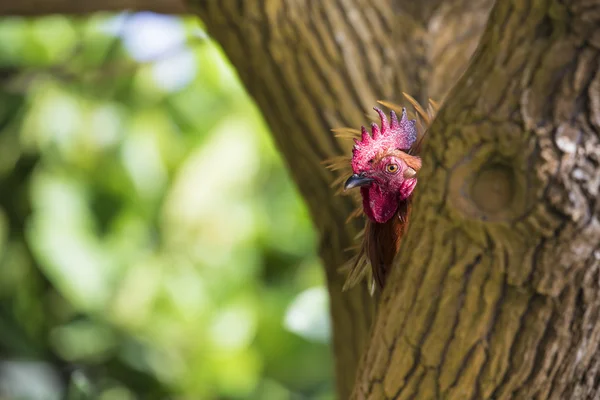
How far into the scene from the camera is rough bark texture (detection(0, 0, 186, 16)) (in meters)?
2.36

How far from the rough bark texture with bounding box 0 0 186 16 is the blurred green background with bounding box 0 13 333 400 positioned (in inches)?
46.3

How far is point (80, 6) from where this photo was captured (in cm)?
239

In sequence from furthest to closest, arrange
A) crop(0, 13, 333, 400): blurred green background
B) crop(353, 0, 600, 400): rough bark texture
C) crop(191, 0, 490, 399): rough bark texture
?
crop(0, 13, 333, 400): blurred green background < crop(191, 0, 490, 399): rough bark texture < crop(353, 0, 600, 400): rough bark texture

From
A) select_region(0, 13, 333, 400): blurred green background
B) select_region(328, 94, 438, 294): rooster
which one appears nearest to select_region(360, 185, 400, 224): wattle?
select_region(328, 94, 438, 294): rooster

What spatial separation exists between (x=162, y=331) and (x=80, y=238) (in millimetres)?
588

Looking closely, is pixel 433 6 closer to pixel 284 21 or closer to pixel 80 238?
pixel 284 21

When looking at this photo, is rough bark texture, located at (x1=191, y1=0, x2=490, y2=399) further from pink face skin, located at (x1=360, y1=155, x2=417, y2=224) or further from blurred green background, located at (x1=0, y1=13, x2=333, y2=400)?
blurred green background, located at (x1=0, y1=13, x2=333, y2=400)

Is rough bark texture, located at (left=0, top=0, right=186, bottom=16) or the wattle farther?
rough bark texture, located at (left=0, top=0, right=186, bottom=16)

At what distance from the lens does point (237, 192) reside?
3953mm

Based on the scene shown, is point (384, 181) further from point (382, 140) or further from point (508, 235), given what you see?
point (508, 235)

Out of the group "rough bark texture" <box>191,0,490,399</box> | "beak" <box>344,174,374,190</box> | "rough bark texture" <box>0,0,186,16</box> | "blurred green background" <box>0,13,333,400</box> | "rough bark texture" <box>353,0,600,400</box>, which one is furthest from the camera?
"blurred green background" <box>0,13,333,400</box>

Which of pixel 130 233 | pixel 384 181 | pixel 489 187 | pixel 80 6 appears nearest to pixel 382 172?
pixel 384 181

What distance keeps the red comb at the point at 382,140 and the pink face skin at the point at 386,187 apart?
2 centimetres

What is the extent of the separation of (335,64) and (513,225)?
0.76 m
